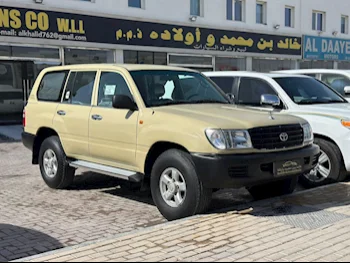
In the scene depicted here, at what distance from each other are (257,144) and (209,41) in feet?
52.4

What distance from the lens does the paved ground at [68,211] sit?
5.05 m

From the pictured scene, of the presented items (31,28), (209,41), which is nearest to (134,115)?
(31,28)

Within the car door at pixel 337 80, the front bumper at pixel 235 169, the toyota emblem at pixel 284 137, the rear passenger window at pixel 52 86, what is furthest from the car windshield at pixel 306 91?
the rear passenger window at pixel 52 86

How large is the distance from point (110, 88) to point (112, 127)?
0.67 meters

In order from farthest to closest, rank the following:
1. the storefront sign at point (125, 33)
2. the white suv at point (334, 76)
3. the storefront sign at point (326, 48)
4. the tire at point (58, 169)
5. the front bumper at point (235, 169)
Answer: the storefront sign at point (326, 48) < the storefront sign at point (125, 33) < the white suv at point (334, 76) < the tire at point (58, 169) < the front bumper at point (235, 169)

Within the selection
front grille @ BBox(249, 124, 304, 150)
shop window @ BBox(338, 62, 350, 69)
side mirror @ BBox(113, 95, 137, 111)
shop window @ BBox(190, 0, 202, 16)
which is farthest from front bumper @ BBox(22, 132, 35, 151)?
shop window @ BBox(338, 62, 350, 69)

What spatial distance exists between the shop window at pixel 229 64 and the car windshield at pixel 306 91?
1317 cm

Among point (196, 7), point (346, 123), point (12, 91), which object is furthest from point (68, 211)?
point (196, 7)

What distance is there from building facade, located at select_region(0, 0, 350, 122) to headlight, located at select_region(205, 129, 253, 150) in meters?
11.7

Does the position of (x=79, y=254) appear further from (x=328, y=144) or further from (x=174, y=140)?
(x=328, y=144)

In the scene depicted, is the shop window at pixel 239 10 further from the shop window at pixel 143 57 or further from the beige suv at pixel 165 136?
the beige suv at pixel 165 136

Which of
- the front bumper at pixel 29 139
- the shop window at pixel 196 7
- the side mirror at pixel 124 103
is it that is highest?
the shop window at pixel 196 7

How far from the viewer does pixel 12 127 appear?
1577 centimetres

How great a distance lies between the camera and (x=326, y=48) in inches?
1061
